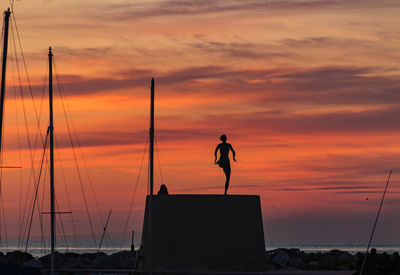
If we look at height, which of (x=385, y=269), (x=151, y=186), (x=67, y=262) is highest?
(x=151, y=186)

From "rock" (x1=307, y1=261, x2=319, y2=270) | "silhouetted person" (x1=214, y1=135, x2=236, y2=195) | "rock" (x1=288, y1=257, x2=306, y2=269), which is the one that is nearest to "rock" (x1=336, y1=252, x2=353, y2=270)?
"rock" (x1=307, y1=261, x2=319, y2=270)

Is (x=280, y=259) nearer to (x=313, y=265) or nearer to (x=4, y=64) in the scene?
(x=313, y=265)

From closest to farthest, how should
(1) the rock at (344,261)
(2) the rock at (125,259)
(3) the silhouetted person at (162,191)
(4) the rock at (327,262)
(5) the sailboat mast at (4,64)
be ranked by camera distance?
1. (5) the sailboat mast at (4,64)
2. (3) the silhouetted person at (162,191)
3. (4) the rock at (327,262)
4. (1) the rock at (344,261)
5. (2) the rock at (125,259)

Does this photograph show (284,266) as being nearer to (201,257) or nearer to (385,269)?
(201,257)

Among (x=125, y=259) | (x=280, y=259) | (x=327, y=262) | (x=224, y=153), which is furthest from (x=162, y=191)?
(x=125, y=259)

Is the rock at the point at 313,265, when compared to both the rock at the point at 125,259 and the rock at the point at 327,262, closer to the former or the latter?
the rock at the point at 327,262

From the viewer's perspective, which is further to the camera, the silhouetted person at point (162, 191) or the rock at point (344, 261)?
the rock at point (344, 261)

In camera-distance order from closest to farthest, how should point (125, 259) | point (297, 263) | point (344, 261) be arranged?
point (297, 263)
point (344, 261)
point (125, 259)

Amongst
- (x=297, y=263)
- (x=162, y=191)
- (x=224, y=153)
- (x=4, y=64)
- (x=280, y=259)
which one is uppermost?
(x=4, y=64)

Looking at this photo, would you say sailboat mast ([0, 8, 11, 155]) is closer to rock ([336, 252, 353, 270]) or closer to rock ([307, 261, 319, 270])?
rock ([307, 261, 319, 270])

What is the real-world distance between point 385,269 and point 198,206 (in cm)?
734

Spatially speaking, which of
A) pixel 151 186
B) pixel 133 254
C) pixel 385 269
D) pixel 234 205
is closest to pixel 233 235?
pixel 234 205

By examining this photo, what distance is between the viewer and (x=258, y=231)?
33.3 m

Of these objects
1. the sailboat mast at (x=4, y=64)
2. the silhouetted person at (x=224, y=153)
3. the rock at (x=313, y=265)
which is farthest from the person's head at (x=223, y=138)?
the rock at (x=313, y=265)
